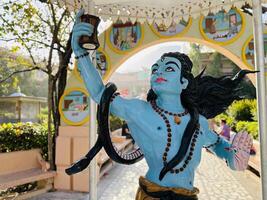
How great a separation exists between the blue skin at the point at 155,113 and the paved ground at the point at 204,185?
10.1ft

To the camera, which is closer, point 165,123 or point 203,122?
point 165,123

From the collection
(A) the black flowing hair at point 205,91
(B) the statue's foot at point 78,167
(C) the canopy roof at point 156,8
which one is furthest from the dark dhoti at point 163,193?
(C) the canopy roof at point 156,8

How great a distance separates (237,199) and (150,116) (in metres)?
3.59

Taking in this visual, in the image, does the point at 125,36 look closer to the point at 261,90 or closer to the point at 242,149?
the point at 261,90

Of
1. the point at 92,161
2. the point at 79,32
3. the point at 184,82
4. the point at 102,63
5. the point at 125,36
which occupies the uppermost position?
the point at 125,36

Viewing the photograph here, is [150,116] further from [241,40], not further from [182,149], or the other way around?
[241,40]

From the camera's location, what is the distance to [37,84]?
3173cm

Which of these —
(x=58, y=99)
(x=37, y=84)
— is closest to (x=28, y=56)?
(x=58, y=99)

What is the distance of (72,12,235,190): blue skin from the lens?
1.50 m

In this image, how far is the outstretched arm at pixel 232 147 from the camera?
5.47ft

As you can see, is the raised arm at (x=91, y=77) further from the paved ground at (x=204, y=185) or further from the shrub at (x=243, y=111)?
the shrub at (x=243, y=111)

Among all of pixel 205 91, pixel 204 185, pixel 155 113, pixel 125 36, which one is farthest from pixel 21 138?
pixel 205 91

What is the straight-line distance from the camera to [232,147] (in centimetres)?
171

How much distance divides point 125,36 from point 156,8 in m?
2.44
